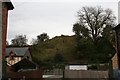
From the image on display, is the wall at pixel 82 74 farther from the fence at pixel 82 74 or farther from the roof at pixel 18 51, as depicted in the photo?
the roof at pixel 18 51

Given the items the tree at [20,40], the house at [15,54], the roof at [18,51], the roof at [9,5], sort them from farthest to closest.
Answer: the tree at [20,40] → the roof at [18,51] → the house at [15,54] → the roof at [9,5]

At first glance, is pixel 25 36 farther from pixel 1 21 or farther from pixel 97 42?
pixel 1 21

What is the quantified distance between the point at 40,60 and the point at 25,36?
2077 cm

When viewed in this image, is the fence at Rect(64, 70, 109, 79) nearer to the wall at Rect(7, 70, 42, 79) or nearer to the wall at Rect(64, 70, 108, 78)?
the wall at Rect(64, 70, 108, 78)

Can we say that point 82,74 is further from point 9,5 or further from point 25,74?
point 9,5

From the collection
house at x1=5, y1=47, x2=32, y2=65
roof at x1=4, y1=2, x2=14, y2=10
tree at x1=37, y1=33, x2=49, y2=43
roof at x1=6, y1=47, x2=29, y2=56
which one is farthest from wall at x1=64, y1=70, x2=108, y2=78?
tree at x1=37, y1=33, x2=49, y2=43

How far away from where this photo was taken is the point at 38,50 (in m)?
77.4

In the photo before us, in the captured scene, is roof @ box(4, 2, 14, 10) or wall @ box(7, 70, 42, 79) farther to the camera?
wall @ box(7, 70, 42, 79)

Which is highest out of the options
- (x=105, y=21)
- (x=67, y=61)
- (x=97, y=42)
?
(x=105, y=21)

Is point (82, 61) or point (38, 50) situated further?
point (38, 50)

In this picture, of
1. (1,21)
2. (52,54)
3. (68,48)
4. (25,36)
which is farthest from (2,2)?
(25,36)

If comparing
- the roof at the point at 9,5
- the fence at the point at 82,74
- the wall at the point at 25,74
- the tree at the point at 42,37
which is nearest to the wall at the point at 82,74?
the fence at the point at 82,74

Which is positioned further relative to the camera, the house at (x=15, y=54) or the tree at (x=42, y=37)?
the tree at (x=42, y=37)

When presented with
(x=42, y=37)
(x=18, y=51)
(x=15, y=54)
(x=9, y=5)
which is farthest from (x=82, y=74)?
(x=42, y=37)
